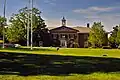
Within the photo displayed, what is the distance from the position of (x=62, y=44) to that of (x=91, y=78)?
10288 cm

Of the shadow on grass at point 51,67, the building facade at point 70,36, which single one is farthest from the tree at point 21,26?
the shadow on grass at point 51,67

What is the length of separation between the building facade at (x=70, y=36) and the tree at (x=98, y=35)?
16542mm

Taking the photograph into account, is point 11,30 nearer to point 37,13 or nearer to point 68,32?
point 37,13

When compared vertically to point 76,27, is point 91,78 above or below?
below

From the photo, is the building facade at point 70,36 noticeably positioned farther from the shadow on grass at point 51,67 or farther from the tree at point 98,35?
the shadow on grass at point 51,67

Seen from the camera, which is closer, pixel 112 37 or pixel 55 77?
pixel 55 77

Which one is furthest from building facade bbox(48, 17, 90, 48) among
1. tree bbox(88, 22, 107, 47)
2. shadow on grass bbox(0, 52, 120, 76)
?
shadow on grass bbox(0, 52, 120, 76)

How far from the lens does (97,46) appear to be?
102m

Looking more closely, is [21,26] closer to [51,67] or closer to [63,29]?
[63,29]

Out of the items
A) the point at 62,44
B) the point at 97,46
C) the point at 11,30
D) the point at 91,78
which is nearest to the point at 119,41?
the point at 97,46

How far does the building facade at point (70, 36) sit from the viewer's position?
388ft

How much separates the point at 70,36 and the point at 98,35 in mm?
24152

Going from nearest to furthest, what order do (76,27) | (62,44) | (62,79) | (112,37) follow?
(62,79)
(112,37)
(62,44)
(76,27)

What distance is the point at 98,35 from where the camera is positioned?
322 feet
